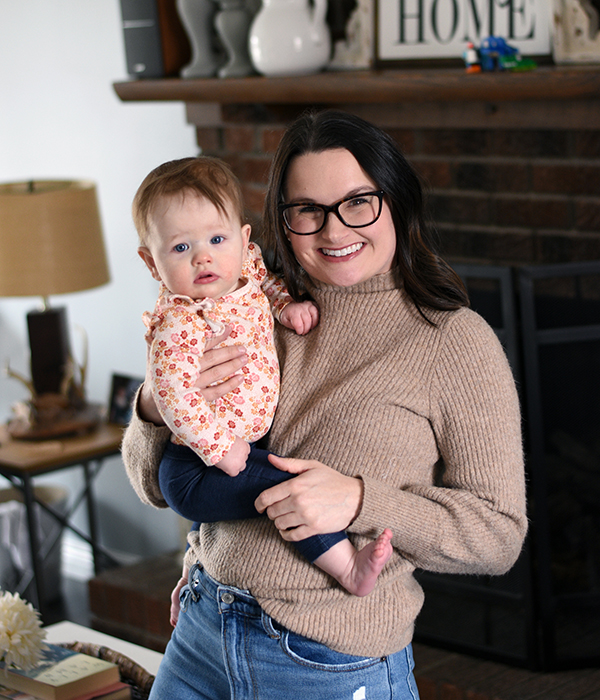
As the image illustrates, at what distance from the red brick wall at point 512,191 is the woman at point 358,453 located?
37.1 inches

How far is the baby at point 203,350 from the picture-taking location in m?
1.05

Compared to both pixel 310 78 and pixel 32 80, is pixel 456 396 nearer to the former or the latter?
pixel 310 78

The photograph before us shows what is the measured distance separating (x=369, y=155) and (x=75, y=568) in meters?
2.78

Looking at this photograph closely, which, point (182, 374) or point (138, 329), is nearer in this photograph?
point (182, 374)

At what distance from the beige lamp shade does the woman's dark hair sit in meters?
1.51

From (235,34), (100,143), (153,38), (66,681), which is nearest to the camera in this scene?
(66,681)

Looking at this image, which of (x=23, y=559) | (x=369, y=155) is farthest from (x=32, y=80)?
(x=369, y=155)

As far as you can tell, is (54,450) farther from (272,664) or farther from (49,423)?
(272,664)

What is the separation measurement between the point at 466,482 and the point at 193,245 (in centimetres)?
46

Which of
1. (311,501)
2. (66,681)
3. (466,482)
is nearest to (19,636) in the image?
(66,681)

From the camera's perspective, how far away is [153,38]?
2365 mm

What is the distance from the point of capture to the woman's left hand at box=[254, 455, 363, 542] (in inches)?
39.9

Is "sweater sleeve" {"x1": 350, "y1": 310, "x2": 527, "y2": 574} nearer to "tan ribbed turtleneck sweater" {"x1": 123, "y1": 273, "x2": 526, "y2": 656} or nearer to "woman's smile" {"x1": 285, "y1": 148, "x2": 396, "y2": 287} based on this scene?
"tan ribbed turtleneck sweater" {"x1": 123, "y1": 273, "x2": 526, "y2": 656}

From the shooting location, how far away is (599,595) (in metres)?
1.99
